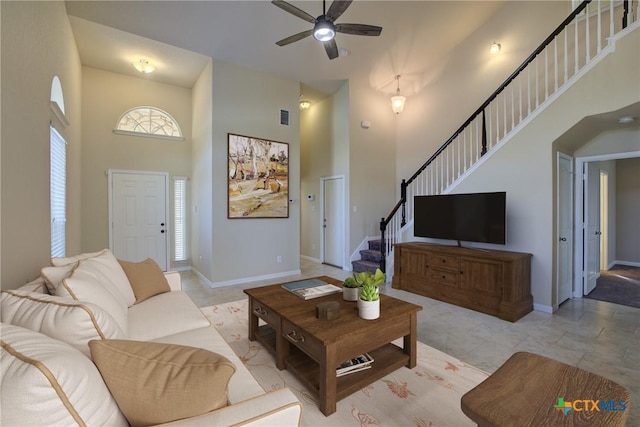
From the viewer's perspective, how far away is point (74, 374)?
748 millimetres

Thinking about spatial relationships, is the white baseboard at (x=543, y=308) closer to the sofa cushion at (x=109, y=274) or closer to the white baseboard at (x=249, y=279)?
the white baseboard at (x=249, y=279)

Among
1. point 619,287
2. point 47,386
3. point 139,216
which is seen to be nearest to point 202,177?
point 139,216

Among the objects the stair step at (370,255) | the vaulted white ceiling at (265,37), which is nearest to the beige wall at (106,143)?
the vaulted white ceiling at (265,37)

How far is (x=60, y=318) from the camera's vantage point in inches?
41.5

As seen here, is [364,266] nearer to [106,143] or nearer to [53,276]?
[53,276]

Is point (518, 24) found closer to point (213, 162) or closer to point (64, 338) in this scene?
point (213, 162)

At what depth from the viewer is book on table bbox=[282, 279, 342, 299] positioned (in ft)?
7.89

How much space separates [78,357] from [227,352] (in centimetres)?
90

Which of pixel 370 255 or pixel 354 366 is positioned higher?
pixel 370 255

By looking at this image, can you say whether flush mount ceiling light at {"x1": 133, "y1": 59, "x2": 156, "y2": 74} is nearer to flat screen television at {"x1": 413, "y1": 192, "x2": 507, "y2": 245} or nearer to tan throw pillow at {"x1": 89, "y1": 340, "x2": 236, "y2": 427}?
flat screen television at {"x1": 413, "y1": 192, "x2": 507, "y2": 245}

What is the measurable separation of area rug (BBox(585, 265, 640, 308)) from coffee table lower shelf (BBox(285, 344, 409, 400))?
3704 millimetres

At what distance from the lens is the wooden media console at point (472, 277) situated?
326 cm

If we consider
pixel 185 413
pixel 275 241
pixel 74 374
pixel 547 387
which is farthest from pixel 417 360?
pixel 275 241

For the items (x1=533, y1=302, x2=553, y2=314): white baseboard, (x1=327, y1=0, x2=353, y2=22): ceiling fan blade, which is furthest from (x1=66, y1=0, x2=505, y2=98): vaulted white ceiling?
(x1=533, y1=302, x2=553, y2=314): white baseboard
